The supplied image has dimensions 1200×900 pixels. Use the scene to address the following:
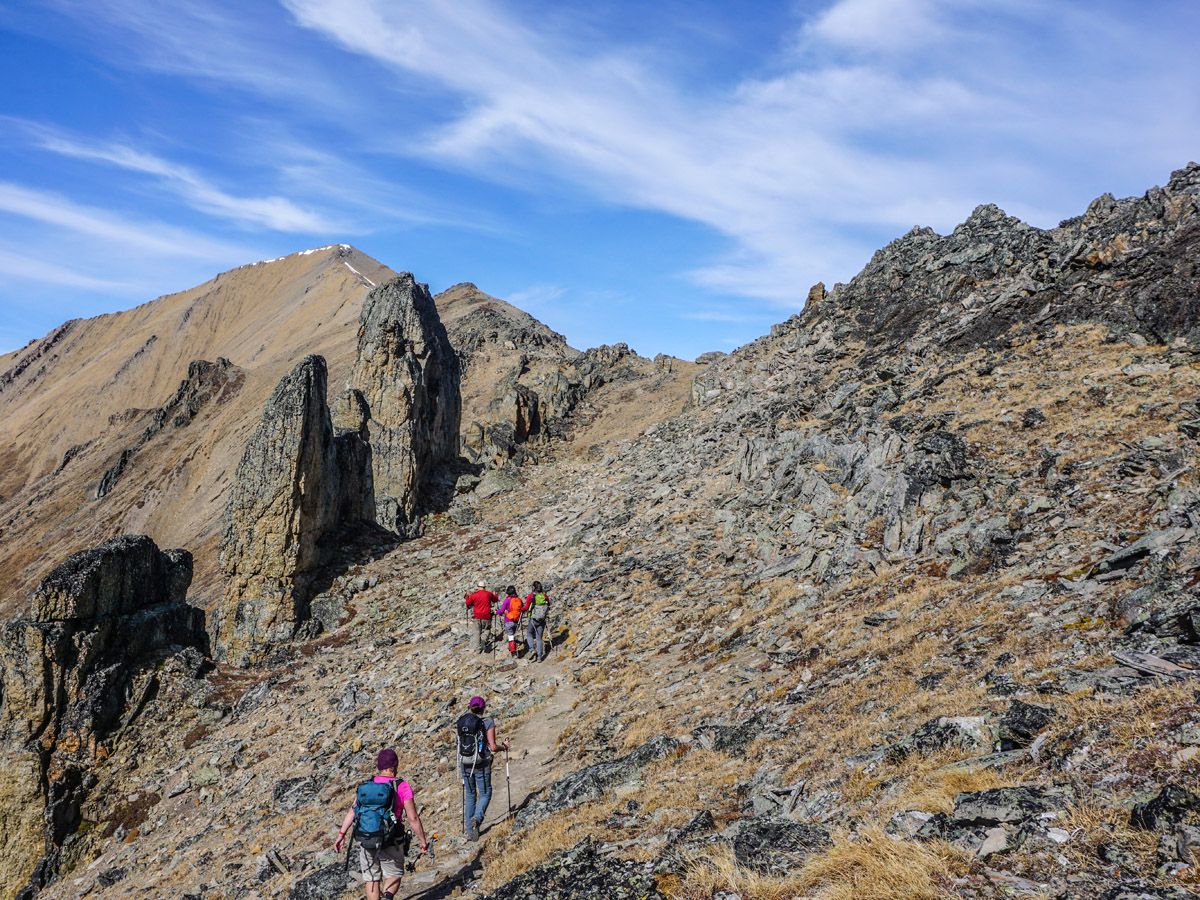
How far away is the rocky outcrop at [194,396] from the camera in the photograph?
9962 centimetres

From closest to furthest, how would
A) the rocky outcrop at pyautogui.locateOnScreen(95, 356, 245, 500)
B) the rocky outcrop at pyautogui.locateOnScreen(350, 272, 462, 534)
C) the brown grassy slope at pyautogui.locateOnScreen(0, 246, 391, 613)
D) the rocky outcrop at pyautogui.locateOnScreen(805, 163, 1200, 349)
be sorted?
the rocky outcrop at pyautogui.locateOnScreen(805, 163, 1200, 349)
the rocky outcrop at pyautogui.locateOnScreen(350, 272, 462, 534)
the brown grassy slope at pyautogui.locateOnScreen(0, 246, 391, 613)
the rocky outcrop at pyautogui.locateOnScreen(95, 356, 245, 500)

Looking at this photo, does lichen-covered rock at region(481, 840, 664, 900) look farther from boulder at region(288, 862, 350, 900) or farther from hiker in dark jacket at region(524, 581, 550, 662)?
hiker in dark jacket at region(524, 581, 550, 662)

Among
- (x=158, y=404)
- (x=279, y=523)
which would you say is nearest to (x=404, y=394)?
(x=279, y=523)

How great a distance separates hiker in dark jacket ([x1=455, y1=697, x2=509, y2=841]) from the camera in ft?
42.4

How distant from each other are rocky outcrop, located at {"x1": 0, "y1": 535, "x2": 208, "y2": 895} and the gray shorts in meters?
19.9

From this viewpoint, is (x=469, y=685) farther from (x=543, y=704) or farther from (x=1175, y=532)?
(x=1175, y=532)

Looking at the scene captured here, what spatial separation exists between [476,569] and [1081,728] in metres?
29.2

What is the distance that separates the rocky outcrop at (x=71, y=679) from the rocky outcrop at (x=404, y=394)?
15306mm

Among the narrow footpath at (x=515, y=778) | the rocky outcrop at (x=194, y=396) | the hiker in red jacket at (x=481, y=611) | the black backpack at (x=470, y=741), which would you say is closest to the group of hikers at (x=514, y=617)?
the hiker in red jacket at (x=481, y=611)

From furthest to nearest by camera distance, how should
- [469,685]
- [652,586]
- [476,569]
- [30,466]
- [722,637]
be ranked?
[30,466] < [476,569] < [652,586] < [469,685] < [722,637]

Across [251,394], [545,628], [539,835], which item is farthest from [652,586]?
[251,394]

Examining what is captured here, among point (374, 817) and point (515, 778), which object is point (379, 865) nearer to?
point (374, 817)

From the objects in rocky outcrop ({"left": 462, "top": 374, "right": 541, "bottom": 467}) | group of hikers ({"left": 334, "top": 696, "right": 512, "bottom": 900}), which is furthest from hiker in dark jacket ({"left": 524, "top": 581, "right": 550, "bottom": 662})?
rocky outcrop ({"left": 462, "top": 374, "right": 541, "bottom": 467})

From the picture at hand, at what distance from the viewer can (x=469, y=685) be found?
21703 millimetres
